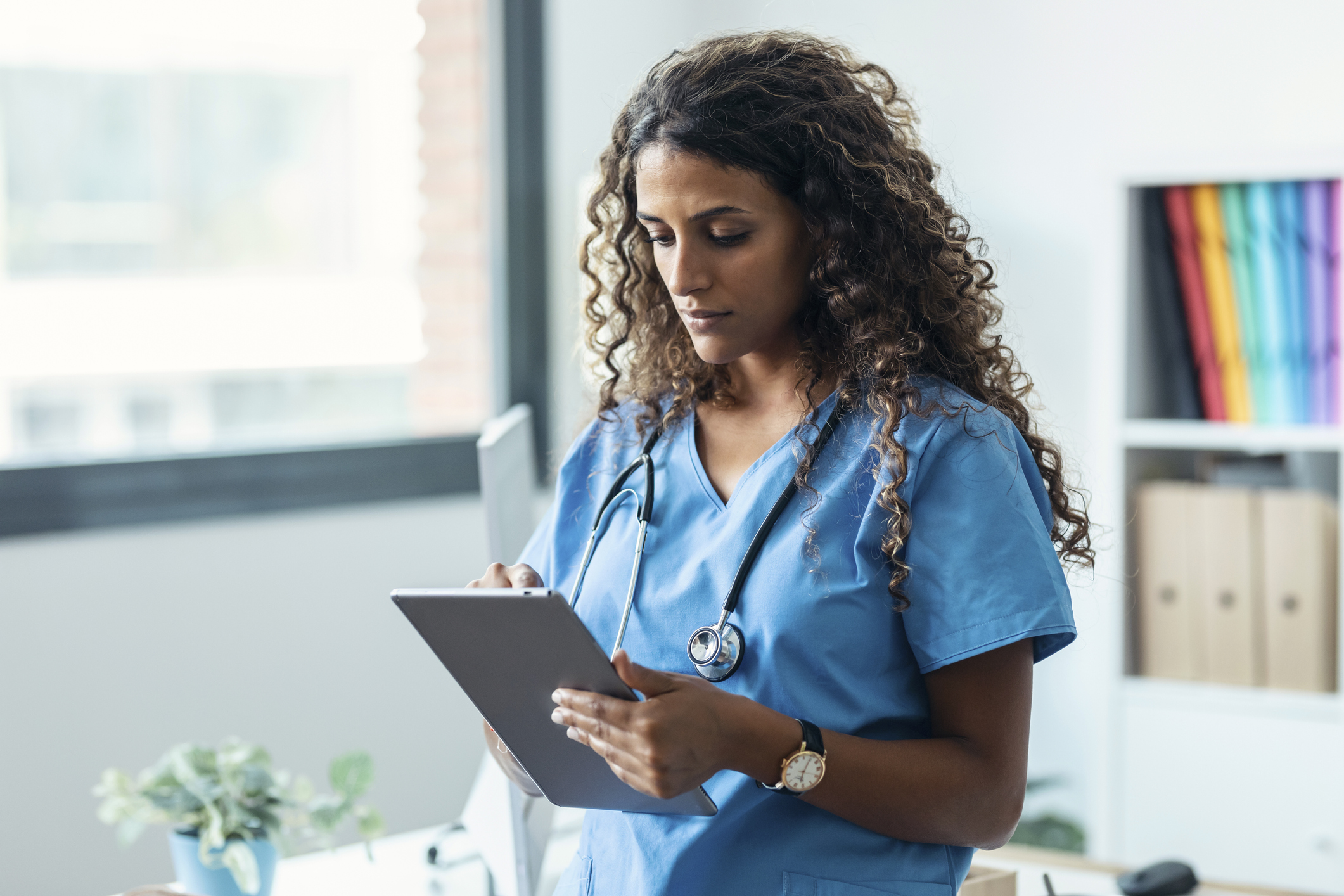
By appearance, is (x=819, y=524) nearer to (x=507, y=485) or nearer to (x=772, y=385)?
(x=772, y=385)

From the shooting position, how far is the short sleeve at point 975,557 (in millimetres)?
985

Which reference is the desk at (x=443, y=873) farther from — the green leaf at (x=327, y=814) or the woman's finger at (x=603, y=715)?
the woman's finger at (x=603, y=715)

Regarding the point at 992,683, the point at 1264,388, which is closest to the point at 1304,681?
the point at 1264,388

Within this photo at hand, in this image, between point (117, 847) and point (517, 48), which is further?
point (517, 48)

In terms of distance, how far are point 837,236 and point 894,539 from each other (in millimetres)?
282

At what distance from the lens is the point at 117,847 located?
230 cm

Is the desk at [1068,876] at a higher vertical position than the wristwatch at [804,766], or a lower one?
lower

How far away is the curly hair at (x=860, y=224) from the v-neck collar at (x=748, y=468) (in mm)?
18

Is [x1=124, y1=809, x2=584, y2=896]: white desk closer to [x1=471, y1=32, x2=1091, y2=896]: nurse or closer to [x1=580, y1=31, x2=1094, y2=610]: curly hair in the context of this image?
[x1=471, y1=32, x2=1091, y2=896]: nurse

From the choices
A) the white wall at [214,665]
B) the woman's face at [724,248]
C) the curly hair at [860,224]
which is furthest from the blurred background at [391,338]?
the woman's face at [724,248]

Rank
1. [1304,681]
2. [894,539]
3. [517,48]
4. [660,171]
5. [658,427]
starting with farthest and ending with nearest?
[517,48]
[1304,681]
[658,427]
[660,171]
[894,539]

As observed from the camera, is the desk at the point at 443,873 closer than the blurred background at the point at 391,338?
Yes

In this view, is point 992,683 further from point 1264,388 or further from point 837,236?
point 1264,388

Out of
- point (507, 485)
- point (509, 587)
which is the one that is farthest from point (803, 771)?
point (507, 485)
